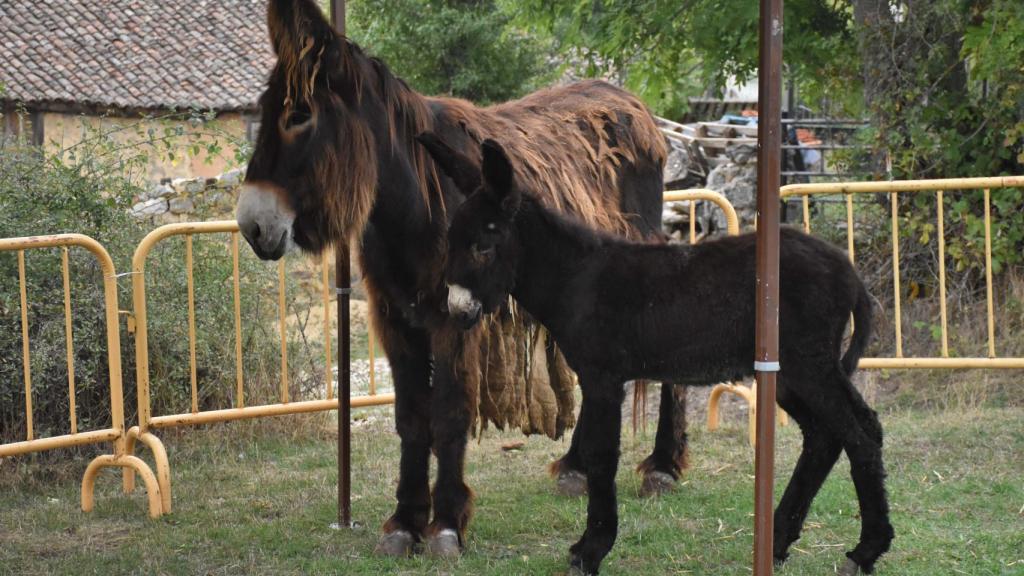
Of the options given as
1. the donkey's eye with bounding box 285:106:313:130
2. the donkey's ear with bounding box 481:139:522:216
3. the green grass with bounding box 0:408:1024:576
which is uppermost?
the donkey's eye with bounding box 285:106:313:130

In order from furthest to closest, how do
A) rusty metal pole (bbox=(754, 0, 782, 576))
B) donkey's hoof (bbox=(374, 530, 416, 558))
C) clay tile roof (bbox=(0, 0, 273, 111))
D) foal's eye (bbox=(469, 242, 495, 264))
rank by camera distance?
clay tile roof (bbox=(0, 0, 273, 111)) → donkey's hoof (bbox=(374, 530, 416, 558)) → foal's eye (bbox=(469, 242, 495, 264)) → rusty metal pole (bbox=(754, 0, 782, 576))

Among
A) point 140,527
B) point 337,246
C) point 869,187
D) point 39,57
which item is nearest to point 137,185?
point 140,527

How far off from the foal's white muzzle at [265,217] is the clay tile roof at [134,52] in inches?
679

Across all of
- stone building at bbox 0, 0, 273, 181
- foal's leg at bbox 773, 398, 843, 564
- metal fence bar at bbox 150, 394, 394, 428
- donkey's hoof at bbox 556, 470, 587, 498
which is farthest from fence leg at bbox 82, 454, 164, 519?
stone building at bbox 0, 0, 273, 181

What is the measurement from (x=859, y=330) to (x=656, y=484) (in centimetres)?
182

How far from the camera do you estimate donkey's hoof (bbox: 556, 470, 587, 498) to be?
18.2 feet

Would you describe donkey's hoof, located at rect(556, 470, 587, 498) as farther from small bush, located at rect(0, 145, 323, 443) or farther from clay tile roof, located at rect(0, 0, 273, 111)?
clay tile roof, located at rect(0, 0, 273, 111)

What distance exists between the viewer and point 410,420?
14.9 feet

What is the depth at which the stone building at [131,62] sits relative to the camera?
67.8ft

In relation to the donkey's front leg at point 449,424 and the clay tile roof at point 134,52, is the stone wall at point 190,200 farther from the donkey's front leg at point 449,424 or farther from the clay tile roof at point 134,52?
the clay tile roof at point 134,52

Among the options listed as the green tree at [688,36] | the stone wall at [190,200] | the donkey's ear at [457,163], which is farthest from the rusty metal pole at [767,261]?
the green tree at [688,36]

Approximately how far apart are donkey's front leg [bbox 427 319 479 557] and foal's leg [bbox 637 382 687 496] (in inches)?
58.4

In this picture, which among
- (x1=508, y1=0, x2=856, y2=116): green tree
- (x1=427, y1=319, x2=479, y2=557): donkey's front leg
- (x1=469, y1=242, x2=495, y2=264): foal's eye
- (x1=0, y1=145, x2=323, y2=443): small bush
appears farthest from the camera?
(x1=508, y1=0, x2=856, y2=116): green tree

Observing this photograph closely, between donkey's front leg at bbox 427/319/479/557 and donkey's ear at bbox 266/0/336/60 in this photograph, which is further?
donkey's front leg at bbox 427/319/479/557
